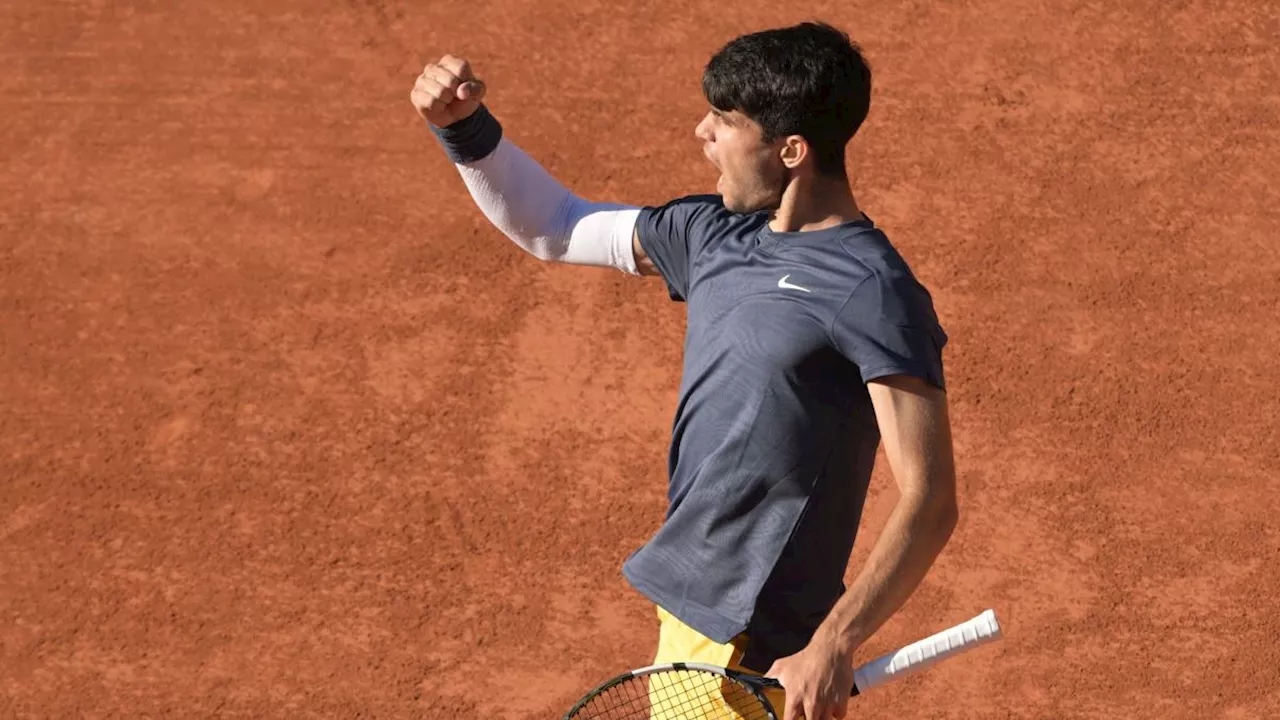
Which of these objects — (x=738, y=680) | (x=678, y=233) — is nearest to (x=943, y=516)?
(x=738, y=680)

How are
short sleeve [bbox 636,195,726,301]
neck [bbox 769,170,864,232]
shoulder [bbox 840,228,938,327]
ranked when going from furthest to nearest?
1. short sleeve [bbox 636,195,726,301]
2. neck [bbox 769,170,864,232]
3. shoulder [bbox 840,228,938,327]

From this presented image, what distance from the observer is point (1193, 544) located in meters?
7.12

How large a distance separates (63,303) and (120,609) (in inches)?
75.6

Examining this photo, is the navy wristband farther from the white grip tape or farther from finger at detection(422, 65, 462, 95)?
the white grip tape

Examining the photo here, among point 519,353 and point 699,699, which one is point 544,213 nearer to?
point 699,699

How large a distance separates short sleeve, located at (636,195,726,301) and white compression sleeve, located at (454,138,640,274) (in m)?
0.08

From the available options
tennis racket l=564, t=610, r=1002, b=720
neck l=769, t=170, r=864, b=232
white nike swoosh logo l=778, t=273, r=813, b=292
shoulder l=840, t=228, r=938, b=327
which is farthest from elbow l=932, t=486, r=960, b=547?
neck l=769, t=170, r=864, b=232

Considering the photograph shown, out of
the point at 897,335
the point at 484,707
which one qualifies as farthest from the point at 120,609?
the point at 897,335

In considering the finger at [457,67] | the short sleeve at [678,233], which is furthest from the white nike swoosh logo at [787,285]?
the finger at [457,67]

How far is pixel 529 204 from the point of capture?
4.62 m

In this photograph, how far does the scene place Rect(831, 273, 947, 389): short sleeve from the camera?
3.66 m

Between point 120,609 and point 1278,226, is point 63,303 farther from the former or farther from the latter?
point 1278,226

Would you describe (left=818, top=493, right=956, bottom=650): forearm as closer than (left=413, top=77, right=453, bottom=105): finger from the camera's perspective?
Yes

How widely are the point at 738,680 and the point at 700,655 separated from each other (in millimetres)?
409
